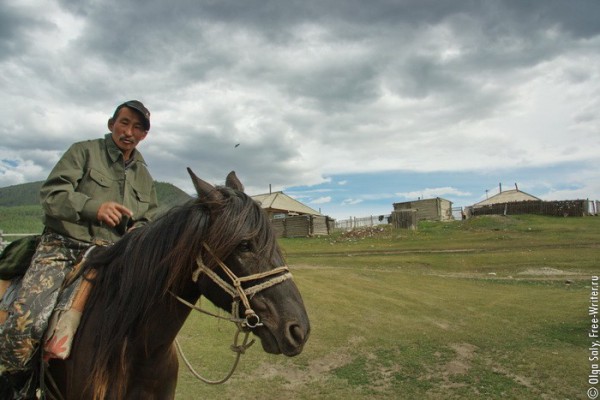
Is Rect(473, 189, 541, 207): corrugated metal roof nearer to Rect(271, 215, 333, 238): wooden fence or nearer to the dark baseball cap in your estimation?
Rect(271, 215, 333, 238): wooden fence

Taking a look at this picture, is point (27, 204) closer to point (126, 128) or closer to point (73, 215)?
point (126, 128)

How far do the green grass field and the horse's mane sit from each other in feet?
13.9

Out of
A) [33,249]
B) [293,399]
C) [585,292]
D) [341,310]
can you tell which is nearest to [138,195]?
[33,249]

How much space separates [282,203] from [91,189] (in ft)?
162

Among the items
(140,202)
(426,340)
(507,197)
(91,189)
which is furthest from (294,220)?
(91,189)

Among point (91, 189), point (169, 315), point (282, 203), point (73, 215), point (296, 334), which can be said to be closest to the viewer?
point (296, 334)

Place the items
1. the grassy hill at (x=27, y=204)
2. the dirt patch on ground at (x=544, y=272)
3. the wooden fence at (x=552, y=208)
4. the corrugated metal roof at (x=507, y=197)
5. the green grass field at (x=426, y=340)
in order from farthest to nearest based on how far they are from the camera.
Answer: the corrugated metal roof at (x=507, y=197)
the wooden fence at (x=552, y=208)
the dirt patch on ground at (x=544, y=272)
the green grass field at (x=426, y=340)
the grassy hill at (x=27, y=204)

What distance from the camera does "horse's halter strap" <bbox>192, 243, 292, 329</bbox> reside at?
241 centimetres

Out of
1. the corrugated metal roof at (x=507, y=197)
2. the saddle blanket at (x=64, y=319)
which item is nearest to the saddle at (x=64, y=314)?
the saddle blanket at (x=64, y=319)

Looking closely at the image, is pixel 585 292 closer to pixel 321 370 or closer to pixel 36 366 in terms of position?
pixel 321 370

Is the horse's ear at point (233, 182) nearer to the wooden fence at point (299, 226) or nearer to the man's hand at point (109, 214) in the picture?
the man's hand at point (109, 214)

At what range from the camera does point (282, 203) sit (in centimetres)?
5272

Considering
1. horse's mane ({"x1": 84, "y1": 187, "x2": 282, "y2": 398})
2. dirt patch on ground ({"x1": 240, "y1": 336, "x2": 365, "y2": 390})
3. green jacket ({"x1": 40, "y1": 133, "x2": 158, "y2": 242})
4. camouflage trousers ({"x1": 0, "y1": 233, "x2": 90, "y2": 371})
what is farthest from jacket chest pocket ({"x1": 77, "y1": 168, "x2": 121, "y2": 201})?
dirt patch on ground ({"x1": 240, "y1": 336, "x2": 365, "y2": 390})

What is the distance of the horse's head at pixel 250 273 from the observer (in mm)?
2375
